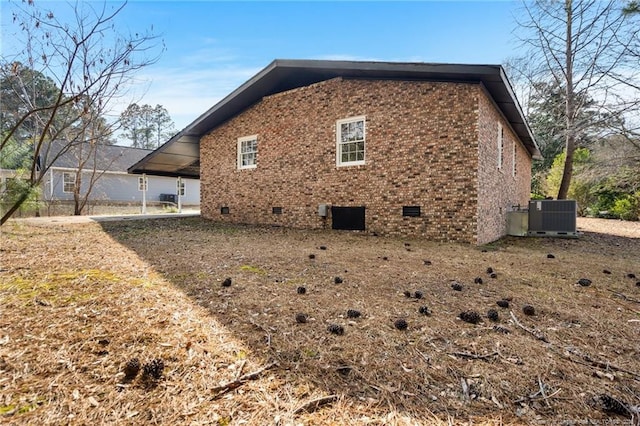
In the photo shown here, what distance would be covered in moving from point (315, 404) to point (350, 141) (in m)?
7.95

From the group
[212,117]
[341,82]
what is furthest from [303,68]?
[212,117]

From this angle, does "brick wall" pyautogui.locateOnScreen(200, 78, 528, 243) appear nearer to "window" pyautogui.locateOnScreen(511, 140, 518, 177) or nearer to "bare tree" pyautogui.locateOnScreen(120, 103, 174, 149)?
"window" pyautogui.locateOnScreen(511, 140, 518, 177)

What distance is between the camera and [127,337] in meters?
2.17

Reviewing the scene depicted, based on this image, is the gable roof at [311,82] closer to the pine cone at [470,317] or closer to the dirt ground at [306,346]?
the dirt ground at [306,346]

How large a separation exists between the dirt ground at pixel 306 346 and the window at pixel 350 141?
16.8ft

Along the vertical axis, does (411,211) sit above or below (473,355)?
above

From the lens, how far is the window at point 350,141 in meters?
8.80

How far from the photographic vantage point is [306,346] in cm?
218

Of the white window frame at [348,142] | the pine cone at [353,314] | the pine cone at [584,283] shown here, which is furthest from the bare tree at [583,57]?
the pine cone at [353,314]

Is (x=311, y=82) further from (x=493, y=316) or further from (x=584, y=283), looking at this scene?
(x=493, y=316)

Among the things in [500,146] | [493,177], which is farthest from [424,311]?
[500,146]

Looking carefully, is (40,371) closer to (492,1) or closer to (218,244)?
(218,244)

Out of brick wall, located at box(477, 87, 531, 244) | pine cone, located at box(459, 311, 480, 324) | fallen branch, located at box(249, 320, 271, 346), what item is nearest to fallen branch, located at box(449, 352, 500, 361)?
pine cone, located at box(459, 311, 480, 324)

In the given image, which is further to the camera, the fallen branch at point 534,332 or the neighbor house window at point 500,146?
the neighbor house window at point 500,146
